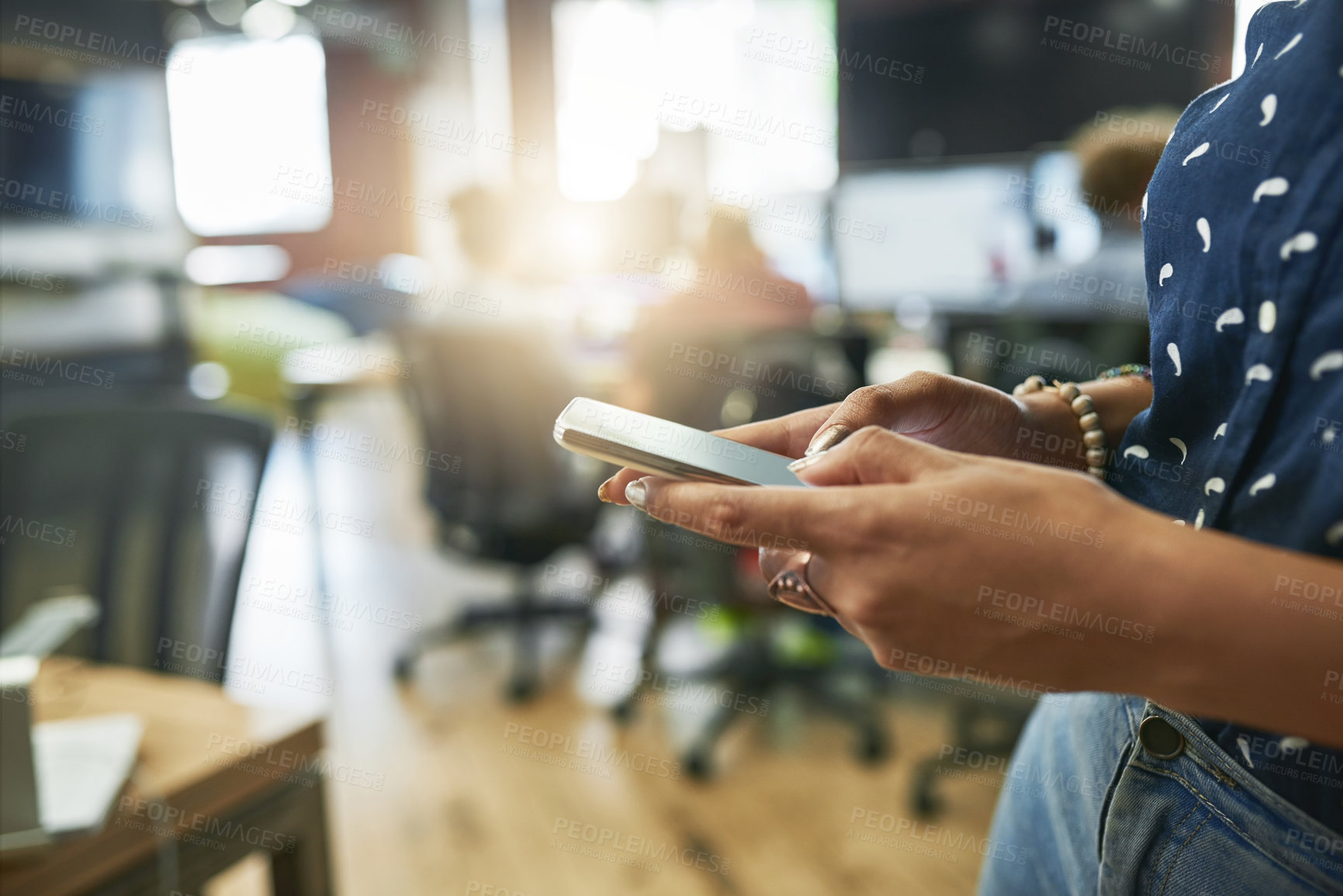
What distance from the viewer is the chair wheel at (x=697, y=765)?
210cm

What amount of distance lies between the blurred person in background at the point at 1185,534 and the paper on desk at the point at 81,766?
0.51m

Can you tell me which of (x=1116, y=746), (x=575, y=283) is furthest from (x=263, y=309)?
(x=1116, y=746)

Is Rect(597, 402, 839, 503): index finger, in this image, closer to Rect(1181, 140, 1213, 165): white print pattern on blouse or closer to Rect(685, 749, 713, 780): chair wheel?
Rect(1181, 140, 1213, 165): white print pattern on blouse

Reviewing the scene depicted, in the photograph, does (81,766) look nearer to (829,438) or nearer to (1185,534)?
(829,438)

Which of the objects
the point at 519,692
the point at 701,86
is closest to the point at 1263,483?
the point at 519,692

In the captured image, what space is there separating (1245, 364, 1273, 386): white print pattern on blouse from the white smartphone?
0.24 meters

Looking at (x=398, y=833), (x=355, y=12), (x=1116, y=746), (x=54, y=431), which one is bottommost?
(x=398, y=833)

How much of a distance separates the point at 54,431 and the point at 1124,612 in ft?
4.58

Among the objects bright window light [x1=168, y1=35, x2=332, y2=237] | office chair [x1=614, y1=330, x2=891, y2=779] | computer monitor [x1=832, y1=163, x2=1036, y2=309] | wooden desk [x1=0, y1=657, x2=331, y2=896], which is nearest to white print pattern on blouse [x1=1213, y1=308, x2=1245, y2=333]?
wooden desk [x1=0, y1=657, x2=331, y2=896]

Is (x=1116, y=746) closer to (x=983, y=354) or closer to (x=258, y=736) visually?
(x=258, y=736)

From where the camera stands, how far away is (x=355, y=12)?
7297 millimetres

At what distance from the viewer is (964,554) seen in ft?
1.32

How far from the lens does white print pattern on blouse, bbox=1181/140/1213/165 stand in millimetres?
532

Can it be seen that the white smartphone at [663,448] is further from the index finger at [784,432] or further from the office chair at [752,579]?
the office chair at [752,579]
